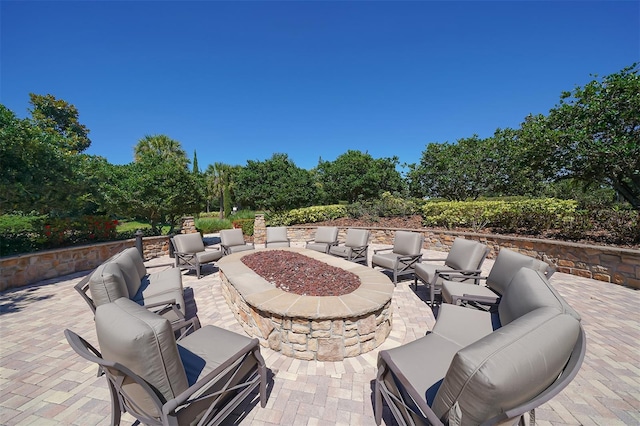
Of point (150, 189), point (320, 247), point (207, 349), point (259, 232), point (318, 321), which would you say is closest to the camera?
point (207, 349)

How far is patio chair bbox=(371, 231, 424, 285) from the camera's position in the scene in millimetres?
4969

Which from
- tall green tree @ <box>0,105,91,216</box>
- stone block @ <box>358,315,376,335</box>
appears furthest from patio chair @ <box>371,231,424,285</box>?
tall green tree @ <box>0,105,91,216</box>

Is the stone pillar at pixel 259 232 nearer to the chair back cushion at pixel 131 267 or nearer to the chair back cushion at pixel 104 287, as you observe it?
the chair back cushion at pixel 131 267

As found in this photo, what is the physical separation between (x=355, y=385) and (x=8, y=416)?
307 centimetres

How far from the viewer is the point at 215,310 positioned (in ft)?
13.3

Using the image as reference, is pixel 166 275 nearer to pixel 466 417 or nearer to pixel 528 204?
pixel 466 417

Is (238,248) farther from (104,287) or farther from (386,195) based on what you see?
(386,195)

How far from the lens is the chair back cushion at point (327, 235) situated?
727 cm

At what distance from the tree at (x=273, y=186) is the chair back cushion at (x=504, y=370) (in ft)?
41.7

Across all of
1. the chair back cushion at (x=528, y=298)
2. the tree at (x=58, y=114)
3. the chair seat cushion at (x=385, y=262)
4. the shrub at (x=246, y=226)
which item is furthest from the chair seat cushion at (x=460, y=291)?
the tree at (x=58, y=114)

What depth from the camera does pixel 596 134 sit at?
6.30 meters

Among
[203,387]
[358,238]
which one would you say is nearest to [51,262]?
[203,387]

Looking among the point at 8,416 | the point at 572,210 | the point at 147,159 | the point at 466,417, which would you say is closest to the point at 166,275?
the point at 8,416

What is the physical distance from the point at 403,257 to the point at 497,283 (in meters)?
1.98
